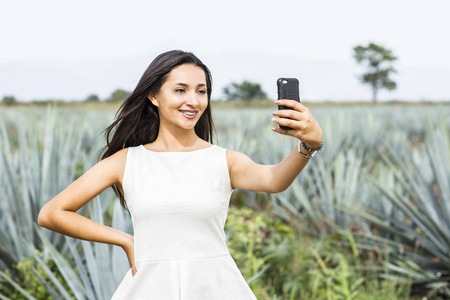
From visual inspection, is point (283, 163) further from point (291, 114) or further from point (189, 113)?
point (189, 113)

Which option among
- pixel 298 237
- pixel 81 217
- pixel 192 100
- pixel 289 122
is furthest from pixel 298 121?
pixel 298 237

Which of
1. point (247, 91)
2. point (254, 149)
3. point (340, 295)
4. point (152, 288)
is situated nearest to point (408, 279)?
point (340, 295)

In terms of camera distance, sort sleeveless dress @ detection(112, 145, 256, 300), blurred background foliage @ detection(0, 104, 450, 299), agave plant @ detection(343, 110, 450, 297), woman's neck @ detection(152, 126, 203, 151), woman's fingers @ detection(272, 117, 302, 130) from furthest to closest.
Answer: agave plant @ detection(343, 110, 450, 297) → blurred background foliage @ detection(0, 104, 450, 299) → woman's neck @ detection(152, 126, 203, 151) → sleeveless dress @ detection(112, 145, 256, 300) → woman's fingers @ detection(272, 117, 302, 130)

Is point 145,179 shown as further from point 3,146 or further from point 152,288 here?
point 3,146

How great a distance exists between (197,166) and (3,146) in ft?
6.35

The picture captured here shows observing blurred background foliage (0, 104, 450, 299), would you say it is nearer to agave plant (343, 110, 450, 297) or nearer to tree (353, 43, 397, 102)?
agave plant (343, 110, 450, 297)

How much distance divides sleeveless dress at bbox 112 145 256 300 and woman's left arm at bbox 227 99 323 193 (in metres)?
0.06

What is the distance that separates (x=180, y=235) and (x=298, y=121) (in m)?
0.51

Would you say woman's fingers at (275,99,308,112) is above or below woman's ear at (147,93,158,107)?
below

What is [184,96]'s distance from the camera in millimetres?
1651

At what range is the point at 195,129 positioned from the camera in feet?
6.16

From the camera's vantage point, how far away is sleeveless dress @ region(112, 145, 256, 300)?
1.55m

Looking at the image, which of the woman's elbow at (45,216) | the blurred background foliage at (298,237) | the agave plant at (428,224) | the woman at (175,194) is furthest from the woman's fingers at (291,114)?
the agave plant at (428,224)

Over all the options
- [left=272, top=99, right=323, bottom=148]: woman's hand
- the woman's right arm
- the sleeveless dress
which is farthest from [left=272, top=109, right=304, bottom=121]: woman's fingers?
the woman's right arm
